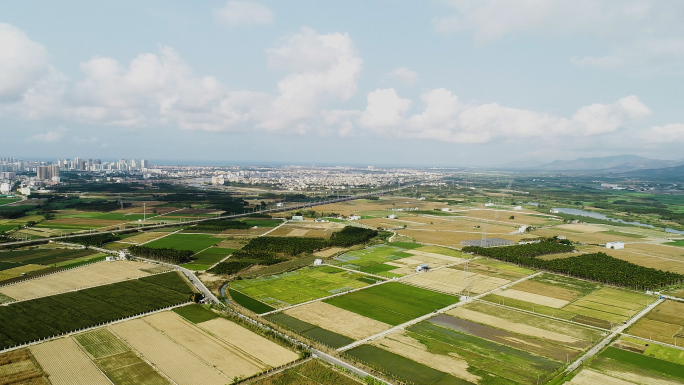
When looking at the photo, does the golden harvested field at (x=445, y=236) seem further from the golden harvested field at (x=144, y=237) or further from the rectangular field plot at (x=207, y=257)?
the golden harvested field at (x=144, y=237)

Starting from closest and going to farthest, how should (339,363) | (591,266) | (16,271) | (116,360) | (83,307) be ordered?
(116,360) < (339,363) < (83,307) < (16,271) < (591,266)

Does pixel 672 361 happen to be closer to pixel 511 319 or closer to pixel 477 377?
pixel 511 319

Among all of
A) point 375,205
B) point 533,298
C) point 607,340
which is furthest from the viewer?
point 375,205

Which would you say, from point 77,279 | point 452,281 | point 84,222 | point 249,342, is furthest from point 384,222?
point 249,342

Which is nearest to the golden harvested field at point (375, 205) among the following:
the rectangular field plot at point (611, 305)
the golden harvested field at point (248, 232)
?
the golden harvested field at point (248, 232)

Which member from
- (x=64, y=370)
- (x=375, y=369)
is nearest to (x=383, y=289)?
(x=375, y=369)

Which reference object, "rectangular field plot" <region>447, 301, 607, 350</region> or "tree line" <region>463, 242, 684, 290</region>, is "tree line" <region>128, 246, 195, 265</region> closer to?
"rectangular field plot" <region>447, 301, 607, 350</region>

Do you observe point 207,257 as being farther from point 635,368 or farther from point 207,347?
point 635,368

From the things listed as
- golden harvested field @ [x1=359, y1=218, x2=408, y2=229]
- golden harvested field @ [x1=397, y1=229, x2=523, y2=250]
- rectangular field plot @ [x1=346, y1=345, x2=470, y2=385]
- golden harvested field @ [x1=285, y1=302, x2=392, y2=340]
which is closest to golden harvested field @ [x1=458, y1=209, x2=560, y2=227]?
golden harvested field @ [x1=397, y1=229, x2=523, y2=250]
